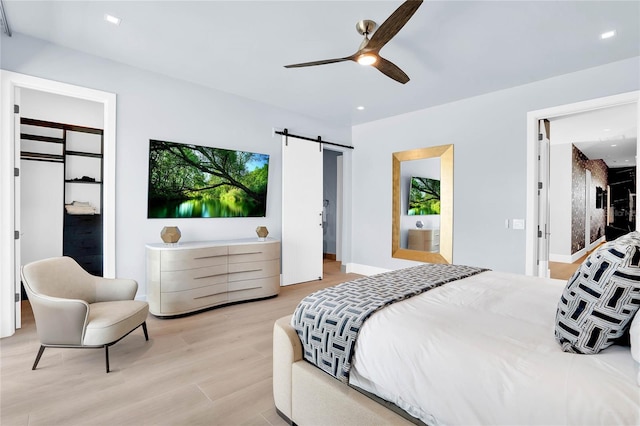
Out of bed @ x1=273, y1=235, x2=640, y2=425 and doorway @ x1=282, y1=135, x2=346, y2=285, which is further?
doorway @ x1=282, y1=135, x2=346, y2=285

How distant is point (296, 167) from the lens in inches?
198

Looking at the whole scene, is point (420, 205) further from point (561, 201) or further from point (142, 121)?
point (561, 201)

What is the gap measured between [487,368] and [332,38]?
277 centimetres

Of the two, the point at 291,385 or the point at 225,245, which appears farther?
the point at 225,245

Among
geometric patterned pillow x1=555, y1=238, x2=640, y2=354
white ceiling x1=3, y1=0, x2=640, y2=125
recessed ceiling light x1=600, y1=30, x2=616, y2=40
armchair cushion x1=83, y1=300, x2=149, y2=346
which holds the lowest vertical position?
armchair cushion x1=83, y1=300, x2=149, y2=346

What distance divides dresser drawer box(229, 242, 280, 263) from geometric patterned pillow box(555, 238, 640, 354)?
10.9 ft

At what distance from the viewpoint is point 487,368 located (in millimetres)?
1086

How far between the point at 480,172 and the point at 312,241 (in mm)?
2687

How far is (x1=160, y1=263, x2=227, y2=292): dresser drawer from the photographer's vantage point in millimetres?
3383

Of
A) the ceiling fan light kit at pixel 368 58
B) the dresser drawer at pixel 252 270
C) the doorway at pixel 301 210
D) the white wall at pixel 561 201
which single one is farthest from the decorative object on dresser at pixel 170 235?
the white wall at pixel 561 201

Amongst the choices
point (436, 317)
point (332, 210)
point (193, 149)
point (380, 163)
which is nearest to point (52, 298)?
point (193, 149)

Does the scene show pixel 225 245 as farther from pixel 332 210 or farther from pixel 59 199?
pixel 332 210

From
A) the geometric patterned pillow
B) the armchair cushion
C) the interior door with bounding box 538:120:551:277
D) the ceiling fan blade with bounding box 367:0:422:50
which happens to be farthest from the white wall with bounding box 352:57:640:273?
the armchair cushion

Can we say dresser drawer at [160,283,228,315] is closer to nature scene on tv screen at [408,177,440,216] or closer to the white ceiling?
the white ceiling
